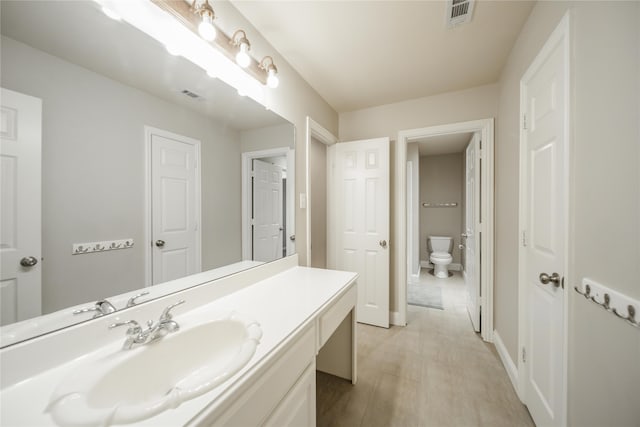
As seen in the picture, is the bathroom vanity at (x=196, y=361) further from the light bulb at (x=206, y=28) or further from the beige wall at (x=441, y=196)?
the beige wall at (x=441, y=196)

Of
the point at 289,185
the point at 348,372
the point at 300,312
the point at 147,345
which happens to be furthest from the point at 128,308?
the point at 348,372

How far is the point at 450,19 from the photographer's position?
1456 mm

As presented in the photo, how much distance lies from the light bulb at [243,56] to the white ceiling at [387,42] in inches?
11.9

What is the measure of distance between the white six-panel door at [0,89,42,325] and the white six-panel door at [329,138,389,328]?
2258 millimetres

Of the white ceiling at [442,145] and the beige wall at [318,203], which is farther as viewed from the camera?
the white ceiling at [442,145]

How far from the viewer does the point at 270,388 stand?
73cm

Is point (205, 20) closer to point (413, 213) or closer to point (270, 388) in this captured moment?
point (270, 388)

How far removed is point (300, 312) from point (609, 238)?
114 centimetres

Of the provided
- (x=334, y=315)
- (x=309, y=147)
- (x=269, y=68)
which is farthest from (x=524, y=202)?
(x=269, y=68)

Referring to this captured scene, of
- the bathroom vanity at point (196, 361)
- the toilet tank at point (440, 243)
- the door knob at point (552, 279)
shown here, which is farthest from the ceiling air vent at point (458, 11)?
the toilet tank at point (440, 243)

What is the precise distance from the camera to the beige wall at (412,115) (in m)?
2.22

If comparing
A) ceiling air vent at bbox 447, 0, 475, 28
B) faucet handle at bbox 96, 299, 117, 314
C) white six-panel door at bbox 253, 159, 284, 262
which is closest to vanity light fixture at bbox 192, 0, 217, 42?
white six-panel door at bbox 253, 159, 284, 262

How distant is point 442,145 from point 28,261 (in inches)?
184

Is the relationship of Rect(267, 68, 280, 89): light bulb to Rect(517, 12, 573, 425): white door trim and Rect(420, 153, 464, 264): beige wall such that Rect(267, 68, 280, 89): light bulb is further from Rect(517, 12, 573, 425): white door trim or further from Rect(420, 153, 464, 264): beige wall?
Rect(420, 153, 464, 264): beige wall
